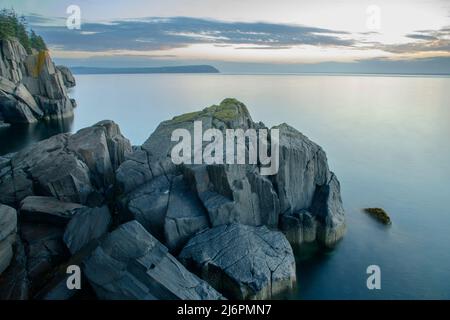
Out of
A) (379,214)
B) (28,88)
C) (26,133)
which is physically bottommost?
(379,214)

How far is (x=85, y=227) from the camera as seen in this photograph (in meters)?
19.4

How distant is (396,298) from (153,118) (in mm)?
64158

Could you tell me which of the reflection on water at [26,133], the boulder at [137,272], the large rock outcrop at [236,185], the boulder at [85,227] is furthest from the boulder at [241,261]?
the reflection on water at [26,133]

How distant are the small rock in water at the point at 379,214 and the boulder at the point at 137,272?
17040 mm

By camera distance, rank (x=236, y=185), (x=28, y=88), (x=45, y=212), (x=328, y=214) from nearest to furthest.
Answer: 1. (x=45, y=212)
2. (x=236, y=185)
3. (x=328, y=214)
4. (x=28, y=88)

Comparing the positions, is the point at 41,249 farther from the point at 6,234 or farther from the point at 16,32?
the point at 16,32

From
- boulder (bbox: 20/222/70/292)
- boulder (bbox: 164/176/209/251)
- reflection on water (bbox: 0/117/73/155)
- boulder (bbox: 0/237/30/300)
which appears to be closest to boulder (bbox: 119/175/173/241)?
boulder (bbox: 164/176/209/251)

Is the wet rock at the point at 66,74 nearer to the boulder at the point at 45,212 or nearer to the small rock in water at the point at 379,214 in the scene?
the boulder at the point at 45,212

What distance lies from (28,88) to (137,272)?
70.3 metres

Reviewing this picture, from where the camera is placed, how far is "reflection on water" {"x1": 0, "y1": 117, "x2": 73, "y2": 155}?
55.0 meters

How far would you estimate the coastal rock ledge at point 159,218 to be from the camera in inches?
617

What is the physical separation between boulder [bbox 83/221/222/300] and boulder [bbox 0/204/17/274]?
425 cm

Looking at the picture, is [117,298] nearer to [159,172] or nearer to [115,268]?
[115,268]

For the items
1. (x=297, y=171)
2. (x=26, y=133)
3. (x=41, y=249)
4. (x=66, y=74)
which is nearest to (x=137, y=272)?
(x=41, y=249)
